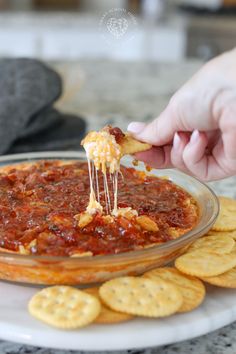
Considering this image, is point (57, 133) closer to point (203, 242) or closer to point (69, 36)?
point (203, 242)

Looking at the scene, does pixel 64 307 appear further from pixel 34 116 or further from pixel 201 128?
pixel 34 116

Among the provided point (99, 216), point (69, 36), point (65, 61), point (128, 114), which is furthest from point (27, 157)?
point (69, 36)

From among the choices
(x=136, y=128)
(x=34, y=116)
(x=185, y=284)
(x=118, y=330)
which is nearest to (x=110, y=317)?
(x=118, y=330)

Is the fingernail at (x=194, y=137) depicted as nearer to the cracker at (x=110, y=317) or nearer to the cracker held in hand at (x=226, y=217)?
the cracker held in hand at (x=226, y=217)

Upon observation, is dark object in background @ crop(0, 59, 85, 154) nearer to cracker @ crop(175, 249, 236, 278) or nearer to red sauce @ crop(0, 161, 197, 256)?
red sauce @ crop(0, 161, 197, 256)

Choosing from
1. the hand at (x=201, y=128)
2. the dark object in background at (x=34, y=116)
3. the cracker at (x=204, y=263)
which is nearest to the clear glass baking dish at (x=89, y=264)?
the cracker at (x=204, y=263)

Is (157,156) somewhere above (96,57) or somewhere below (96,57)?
above
